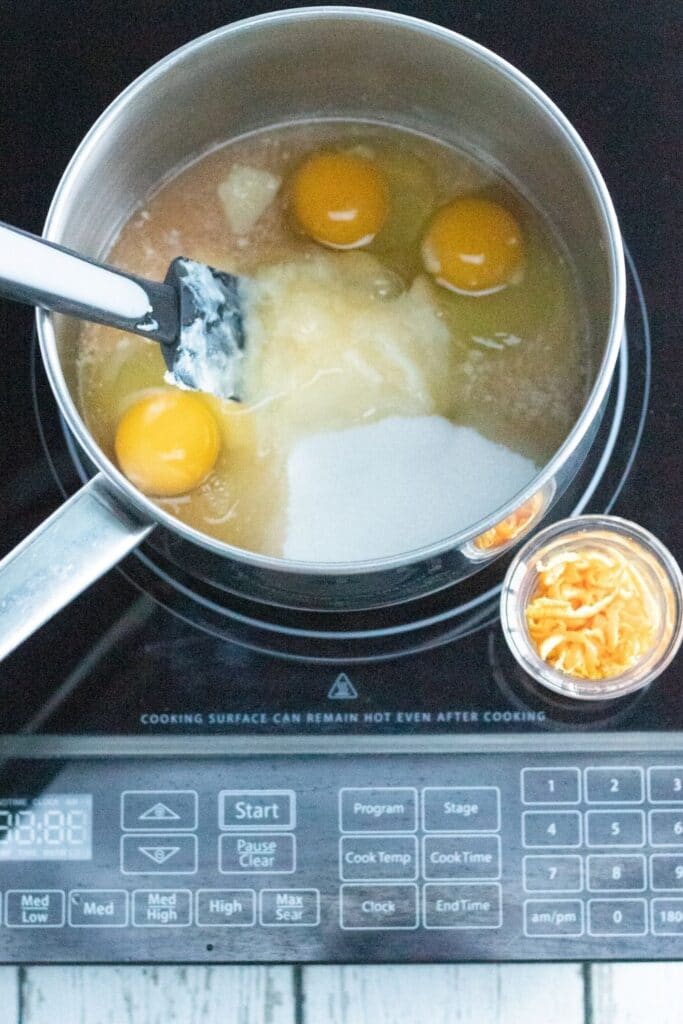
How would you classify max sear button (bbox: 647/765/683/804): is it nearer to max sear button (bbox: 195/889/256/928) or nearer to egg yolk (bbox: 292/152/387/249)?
max sear button (bbox: 195/889/256/928)

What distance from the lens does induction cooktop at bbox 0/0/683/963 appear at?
67cm

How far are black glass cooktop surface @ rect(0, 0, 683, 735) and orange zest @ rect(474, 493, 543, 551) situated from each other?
87 millimetres

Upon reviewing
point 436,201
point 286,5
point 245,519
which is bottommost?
point 245,519

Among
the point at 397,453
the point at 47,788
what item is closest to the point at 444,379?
the point at 397,453

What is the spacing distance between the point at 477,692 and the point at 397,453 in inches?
5.6

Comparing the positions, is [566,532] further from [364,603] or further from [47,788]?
[47,788]

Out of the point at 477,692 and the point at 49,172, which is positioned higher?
the point at 49,172

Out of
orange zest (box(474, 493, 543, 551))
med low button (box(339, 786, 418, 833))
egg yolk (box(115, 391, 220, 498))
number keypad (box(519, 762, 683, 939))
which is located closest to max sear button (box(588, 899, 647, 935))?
number keypad (box(519, 762, 683, 939))

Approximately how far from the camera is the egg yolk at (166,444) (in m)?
0.65

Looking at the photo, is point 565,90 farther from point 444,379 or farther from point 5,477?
point 5,477

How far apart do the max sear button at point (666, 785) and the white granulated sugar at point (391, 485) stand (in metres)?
0.18

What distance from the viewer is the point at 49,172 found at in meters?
0.72

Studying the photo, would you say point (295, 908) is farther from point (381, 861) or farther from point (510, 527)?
point (510, 527)

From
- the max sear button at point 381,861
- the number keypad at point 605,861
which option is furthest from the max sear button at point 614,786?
the max sear button at point 381,861
